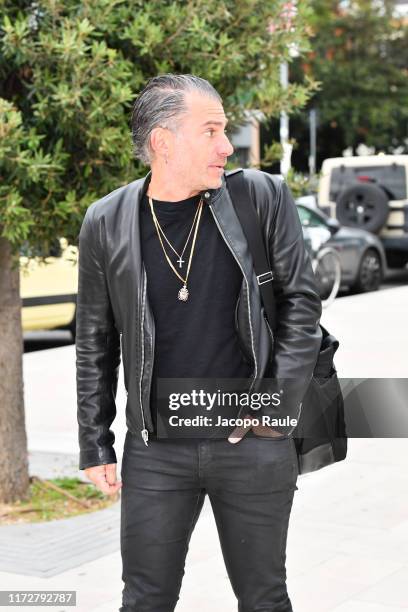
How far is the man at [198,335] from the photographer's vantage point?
2.71m

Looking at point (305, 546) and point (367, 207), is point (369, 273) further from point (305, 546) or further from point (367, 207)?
point (305, 546)

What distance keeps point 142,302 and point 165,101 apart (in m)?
0.51

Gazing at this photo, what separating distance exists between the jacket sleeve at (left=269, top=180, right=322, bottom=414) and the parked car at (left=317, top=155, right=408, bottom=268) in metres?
15.5

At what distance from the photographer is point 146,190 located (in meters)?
2.87

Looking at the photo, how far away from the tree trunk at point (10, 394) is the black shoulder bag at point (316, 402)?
295cm

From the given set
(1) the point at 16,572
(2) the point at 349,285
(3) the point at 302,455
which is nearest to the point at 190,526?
(3) the point at 302,455

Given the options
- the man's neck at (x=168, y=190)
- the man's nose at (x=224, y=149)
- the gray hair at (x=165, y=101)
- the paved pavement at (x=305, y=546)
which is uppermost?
the gray hair at (x=165, y=101)

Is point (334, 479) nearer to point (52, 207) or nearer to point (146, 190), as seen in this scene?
point (52, 207)

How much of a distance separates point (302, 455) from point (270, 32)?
312 centimetres

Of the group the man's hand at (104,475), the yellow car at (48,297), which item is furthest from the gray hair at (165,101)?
the yellow car at (48,297)

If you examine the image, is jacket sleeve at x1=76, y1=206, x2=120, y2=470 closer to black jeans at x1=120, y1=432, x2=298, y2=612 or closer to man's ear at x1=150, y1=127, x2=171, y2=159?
black jeans at x1=120, y1=432, x2=298, y2=612

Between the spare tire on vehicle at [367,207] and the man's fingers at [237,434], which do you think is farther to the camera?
the spare tire on vehicle at [367,207]

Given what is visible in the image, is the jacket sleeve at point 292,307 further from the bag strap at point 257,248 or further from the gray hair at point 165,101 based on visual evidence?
the gray hair at point 165,101

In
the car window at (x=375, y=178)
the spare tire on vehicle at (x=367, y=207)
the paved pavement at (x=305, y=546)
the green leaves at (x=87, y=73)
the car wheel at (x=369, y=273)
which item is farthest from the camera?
the car window at (x=375, y=178)
